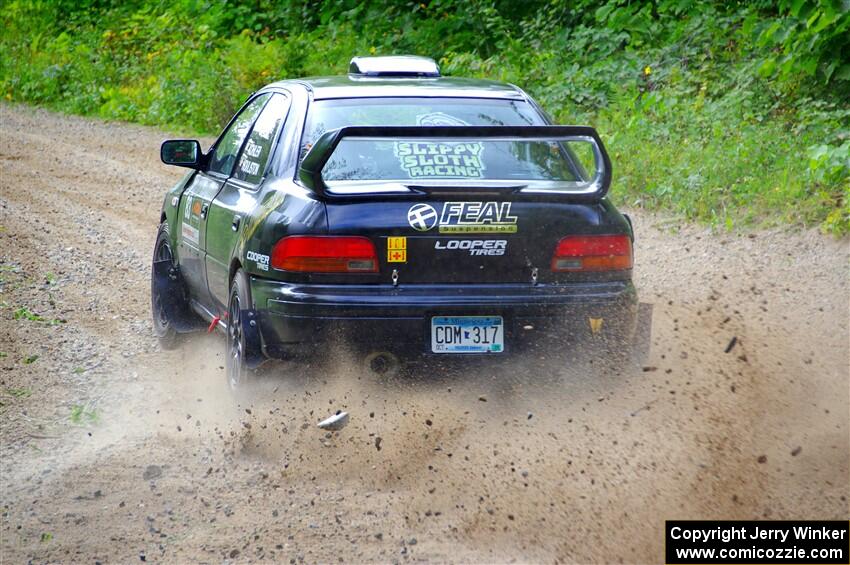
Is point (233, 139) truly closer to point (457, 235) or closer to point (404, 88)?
point (404, 88)

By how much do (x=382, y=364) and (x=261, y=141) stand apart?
5.53 ft

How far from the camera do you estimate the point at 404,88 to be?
6.16 metres

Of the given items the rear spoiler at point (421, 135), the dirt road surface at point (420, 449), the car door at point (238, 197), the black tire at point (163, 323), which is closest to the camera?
the dirt road surface at point (420, 449)

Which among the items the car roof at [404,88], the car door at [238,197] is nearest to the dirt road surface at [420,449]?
the car door at [238,197]

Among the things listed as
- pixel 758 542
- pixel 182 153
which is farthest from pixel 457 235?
pixel 182 153

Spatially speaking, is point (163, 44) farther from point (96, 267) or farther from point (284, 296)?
point (284, 296)

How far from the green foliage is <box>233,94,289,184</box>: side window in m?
4.70

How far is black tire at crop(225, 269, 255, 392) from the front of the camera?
537 centimetres

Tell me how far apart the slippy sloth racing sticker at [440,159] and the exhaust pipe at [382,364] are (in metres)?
0.87

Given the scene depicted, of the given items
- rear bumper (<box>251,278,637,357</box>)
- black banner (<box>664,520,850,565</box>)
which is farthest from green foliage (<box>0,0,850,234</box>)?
black banner (<box>664,520,850,565</box>)

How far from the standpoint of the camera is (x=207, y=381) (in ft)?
21.3

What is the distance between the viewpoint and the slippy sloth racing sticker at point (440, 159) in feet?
17.9

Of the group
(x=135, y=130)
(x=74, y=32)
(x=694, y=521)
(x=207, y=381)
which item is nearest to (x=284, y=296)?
(x=207, y=381)

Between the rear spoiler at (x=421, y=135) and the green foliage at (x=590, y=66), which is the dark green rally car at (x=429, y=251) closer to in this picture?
the rear spoiler at (x=421, y=135)
